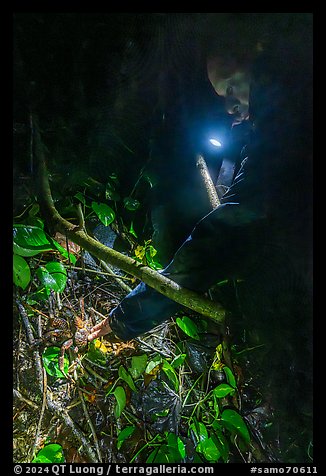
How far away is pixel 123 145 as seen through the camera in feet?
3.13

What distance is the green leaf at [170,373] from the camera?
93 centimetres

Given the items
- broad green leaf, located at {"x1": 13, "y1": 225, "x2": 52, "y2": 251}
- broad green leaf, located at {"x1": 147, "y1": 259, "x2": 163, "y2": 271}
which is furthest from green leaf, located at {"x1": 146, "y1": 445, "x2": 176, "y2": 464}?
broad green leaf, located at {"x1": 13, "y1": 225, "x2": 52, "y2": 251}

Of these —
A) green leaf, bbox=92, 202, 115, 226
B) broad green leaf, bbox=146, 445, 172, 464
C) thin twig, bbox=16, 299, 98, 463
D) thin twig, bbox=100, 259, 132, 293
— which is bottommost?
broad green leaf, bbox=146, 445, 172, 464

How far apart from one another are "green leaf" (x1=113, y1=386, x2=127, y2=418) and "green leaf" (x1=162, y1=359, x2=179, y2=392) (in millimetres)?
119

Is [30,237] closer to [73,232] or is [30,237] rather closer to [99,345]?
[73,232]

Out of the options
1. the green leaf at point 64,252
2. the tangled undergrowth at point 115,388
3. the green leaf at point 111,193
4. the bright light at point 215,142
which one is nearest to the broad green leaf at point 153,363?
the tangled undergrowth at point 115,388

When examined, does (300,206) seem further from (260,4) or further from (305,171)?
(260,4)

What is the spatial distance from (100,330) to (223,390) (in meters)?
0.34

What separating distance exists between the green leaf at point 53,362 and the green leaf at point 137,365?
16 cm

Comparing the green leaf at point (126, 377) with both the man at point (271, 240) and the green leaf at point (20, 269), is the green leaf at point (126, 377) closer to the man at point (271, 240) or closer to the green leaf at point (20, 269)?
the man at point (271, 240)

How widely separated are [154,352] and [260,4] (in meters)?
0.93

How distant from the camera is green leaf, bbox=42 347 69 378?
92 cm

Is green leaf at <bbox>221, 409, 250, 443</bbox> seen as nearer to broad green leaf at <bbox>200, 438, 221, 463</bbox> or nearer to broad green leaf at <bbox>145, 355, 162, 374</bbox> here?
broad green leaf at <bbox>200, 438, 221, 463</bbox>

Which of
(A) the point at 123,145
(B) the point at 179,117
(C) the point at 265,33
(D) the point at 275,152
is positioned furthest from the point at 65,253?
(C) the point at 265,33
